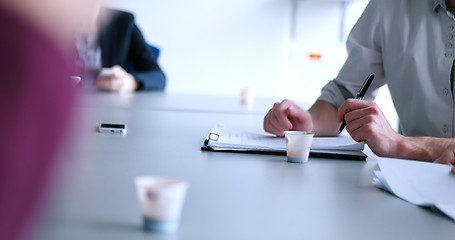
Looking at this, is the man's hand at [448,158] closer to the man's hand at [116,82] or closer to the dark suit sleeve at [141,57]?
the man's hand at [116,82]

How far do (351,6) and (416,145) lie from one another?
13.8ft

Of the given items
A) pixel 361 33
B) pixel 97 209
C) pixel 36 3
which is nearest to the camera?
pixel 36 3

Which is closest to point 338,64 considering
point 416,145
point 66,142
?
point 416,145

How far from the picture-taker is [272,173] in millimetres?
897

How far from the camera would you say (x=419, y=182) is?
0.83m

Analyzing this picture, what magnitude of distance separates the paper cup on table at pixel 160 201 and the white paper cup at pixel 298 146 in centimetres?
52

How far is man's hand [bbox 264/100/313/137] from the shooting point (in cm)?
129

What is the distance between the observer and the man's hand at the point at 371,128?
1124 mm

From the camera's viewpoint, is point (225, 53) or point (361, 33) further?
point (225, 53)

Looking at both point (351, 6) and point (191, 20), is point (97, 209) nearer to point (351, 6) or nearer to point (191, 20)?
point (191, 20)

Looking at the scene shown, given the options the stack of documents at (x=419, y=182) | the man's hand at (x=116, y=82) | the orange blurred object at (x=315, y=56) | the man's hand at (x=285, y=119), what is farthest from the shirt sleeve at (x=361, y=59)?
the orange blurred object at (x=315, y=56)

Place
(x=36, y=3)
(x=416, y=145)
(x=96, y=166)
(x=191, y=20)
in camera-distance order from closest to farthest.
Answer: (x=36, y=3)
(x=96, y=166)
(x=416, y=145)
(x=191, y=20)

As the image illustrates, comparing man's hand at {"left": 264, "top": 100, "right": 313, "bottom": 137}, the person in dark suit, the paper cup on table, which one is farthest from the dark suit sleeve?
the paper cup on table

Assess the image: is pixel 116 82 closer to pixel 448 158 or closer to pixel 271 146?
pixel 271 146
